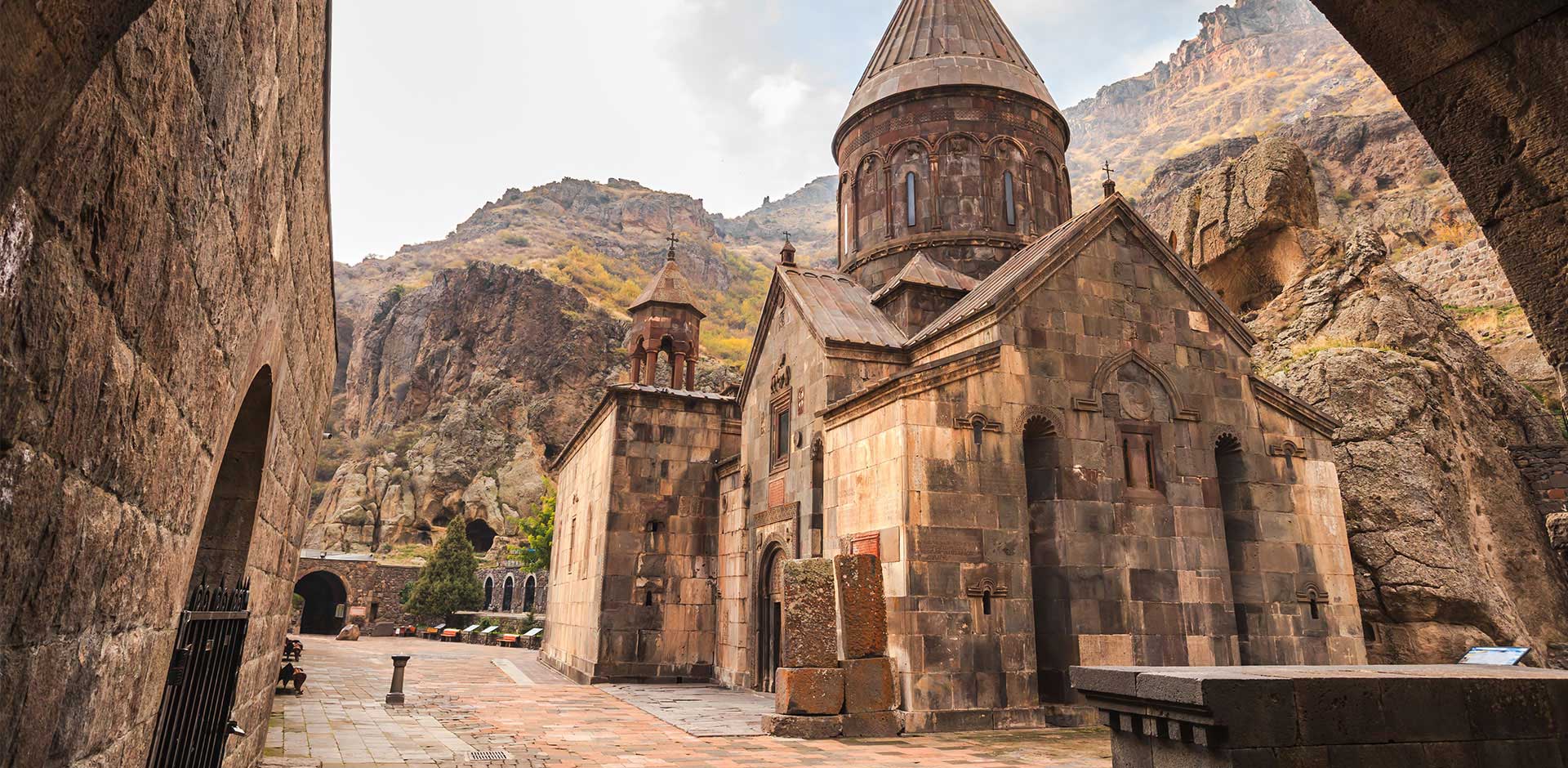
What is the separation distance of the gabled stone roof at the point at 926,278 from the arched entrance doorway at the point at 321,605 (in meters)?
26.4

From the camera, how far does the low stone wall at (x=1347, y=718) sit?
155 inches

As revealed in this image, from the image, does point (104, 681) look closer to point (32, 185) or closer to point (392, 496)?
point (32, 185)

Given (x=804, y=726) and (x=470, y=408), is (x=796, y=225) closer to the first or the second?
(x=470, y=408)

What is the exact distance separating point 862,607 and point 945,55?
12361mm

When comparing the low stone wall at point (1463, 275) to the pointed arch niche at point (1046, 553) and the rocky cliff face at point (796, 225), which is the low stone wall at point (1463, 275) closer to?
the pointed arch niche at point (1046, 553)

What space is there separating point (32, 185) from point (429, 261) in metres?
90.3

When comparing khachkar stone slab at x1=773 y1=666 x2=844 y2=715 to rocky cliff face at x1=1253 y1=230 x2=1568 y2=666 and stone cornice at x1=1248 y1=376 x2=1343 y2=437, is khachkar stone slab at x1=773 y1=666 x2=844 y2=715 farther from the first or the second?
rocky cliff face at x1=1253 y1=230 x2=1568 y2=666

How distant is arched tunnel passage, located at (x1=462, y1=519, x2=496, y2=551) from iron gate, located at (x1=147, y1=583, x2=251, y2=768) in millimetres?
37995

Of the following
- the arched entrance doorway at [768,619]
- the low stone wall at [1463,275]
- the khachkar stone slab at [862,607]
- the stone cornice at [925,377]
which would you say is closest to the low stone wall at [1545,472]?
the low stone wall at [1463,275]

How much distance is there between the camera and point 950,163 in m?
15.6

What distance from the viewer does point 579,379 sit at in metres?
44.6

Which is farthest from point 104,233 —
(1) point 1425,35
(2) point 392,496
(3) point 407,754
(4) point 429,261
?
(4) point 429,261

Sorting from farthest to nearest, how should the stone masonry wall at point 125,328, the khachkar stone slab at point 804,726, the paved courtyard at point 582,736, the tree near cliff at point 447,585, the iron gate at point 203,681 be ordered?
the tree near cliff at point 447,585, the khachkar stone slab at point 804,726, the paved courtyard at point 582,736, the iron gate at point 203,681, the stone masonry wall at point 125,328

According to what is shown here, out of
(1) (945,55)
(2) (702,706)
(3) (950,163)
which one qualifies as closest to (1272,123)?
(1) (945,55)
